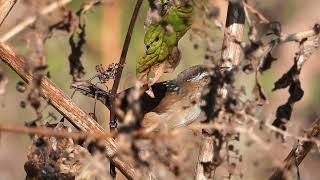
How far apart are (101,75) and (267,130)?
454 millimetres

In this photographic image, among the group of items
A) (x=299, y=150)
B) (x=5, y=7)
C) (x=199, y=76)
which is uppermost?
(x=5, y=7)

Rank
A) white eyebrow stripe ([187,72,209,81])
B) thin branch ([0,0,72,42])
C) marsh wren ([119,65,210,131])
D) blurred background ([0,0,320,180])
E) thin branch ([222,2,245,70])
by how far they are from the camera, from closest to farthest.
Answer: thin branch ([0,0,72,42])
thin branch ([222,2,245,70])
marsh wren ([119,65,210,131])
white eyebrow stripe ([187,72,209,81])
blurred background ([0,0,320,180])

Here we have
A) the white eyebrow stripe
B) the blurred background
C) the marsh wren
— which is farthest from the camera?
the blurred background

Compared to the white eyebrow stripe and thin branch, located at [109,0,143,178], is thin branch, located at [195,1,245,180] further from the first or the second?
the white eyebrow stripe

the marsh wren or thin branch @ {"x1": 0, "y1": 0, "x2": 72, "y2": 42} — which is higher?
thin branch @ {"x1": 0, "y1": 0, "x2": 72, "y2": 42}

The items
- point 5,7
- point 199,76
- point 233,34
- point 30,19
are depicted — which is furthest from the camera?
point 199,76

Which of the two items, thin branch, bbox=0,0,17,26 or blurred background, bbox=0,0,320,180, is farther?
blurred background, bbox=0,0,320,180

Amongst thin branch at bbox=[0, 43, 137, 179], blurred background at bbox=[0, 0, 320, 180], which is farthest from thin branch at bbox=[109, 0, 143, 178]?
blurred background at bbox=[0, 0, 320, 180]

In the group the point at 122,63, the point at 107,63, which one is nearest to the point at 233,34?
the point at 122,63

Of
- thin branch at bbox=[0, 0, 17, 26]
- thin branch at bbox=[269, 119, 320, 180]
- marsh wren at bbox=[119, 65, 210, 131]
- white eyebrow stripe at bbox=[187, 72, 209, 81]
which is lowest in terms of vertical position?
thin branch at bbox=[269, 119, 320, 180]

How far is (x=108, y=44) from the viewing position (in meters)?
5.36

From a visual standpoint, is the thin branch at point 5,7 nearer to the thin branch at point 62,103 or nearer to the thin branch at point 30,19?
the thin branch at point 62,103

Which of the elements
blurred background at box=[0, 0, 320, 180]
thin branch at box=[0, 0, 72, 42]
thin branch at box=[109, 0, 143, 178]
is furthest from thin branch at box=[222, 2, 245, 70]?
blurred background at box=[0, 0, 320, 180]

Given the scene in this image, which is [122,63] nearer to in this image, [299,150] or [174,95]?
[299,150]
